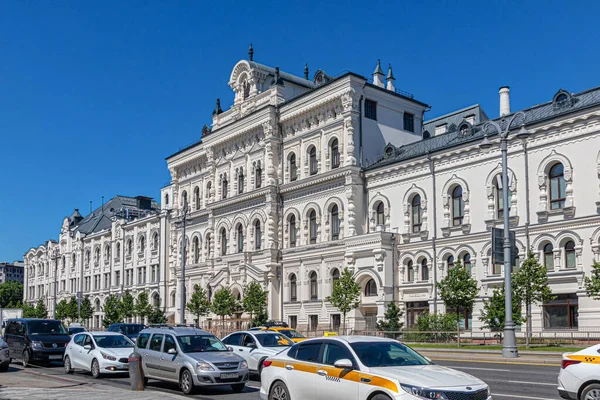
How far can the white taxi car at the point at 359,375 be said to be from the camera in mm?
10672

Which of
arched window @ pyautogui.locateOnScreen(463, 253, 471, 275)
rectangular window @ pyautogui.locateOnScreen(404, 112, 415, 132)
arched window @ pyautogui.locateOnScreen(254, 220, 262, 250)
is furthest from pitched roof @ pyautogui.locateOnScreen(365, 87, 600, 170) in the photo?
arched window @ pyautogui.locateOnScreen(254, 220, 262, 250)

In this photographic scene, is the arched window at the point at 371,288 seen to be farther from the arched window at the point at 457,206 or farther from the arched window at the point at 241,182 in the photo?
the arched window at the point at 241,182

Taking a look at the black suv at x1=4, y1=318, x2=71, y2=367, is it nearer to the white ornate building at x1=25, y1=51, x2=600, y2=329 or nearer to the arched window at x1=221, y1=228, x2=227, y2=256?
the white ornate building at x1=25, y1=51, x2=600, y2=329

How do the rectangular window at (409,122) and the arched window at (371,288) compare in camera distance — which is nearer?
the arched window at (371,288)

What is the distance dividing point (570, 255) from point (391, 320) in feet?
38.6

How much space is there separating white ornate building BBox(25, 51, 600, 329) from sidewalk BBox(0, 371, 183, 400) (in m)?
27.1

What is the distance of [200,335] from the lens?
19312 mm

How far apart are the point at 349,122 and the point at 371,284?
1161 cm

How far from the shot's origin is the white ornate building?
3897 centimetres

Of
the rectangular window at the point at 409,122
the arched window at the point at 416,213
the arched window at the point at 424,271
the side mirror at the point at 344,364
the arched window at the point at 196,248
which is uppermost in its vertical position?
the rectangular window at the point at 409,122

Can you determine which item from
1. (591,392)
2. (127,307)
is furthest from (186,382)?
(127,307)

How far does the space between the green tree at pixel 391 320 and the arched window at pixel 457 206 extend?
666cm

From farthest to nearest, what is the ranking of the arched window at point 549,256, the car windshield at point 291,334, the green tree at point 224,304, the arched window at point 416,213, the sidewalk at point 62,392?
the green tree at point 224,304 → the arched window at point 416,213 → the arched window at point 549,256 → the car windshield at point 291,334 → the sidewalk at point 62,392

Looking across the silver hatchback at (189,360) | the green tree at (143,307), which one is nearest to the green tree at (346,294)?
the silver hatchback at (189,360)
